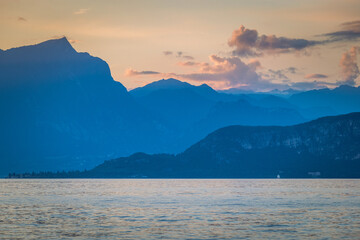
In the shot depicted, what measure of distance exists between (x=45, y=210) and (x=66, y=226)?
41.0m

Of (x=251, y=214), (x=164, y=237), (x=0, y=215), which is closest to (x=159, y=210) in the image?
(x=251, y=214)

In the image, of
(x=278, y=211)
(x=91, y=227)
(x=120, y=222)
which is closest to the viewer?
(x=91, y=227)

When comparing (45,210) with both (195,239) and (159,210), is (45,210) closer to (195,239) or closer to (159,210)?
(159,210)

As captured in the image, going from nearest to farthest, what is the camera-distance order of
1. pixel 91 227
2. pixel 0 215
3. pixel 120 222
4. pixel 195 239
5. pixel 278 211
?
1. pixel 195 239
2. pixel 91 227
3. pixel 120 222
4. pixel 0 215
5. pixel 278 211

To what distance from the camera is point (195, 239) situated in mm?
98438

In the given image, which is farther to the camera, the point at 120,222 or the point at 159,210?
the point at 159,210

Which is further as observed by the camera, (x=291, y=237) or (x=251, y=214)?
(x=251, y=214)

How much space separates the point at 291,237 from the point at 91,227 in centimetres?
4080

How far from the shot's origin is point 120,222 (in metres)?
123

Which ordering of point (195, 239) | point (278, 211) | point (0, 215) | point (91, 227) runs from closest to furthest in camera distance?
point (195, 239), point (91, 227), point (0, 215), point (278, 211)

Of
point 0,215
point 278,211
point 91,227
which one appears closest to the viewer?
point 91,227

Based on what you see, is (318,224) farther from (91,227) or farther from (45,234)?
(45,234)

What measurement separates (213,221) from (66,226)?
32.8 meters

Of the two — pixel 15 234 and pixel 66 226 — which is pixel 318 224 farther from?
pixel 15 234
